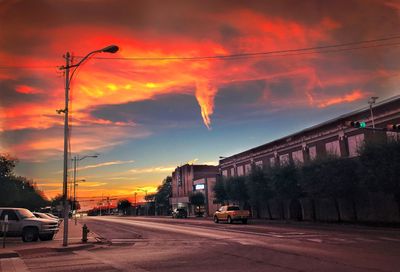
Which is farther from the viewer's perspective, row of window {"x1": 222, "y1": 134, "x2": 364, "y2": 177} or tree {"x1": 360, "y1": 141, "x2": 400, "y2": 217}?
row of window {"x1": 222, "y1": 134, "x2": 364, "y2": 177}

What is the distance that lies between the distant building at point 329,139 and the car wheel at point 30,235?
2642 centimetres

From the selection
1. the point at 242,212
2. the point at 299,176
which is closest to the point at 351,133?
the point at 299,176

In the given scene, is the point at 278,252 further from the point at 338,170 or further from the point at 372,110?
the point at 372,110

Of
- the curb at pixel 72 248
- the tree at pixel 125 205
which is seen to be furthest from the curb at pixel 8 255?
the tree at pixel 125 205

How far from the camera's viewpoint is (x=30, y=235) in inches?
968

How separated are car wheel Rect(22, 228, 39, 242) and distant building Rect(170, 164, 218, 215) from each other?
66878 mm

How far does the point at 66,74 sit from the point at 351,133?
105 feet

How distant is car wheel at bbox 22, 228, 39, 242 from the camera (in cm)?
2448

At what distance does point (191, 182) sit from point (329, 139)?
193 feet

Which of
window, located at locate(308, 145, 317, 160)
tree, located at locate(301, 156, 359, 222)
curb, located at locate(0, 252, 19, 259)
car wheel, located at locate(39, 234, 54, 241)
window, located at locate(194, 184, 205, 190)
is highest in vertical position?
window, located at locate(308, 145, 317, 160)

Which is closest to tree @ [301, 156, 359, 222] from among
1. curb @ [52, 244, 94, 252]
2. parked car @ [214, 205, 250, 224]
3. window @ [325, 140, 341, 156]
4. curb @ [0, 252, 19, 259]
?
window @ [325, 140, 341, 156]

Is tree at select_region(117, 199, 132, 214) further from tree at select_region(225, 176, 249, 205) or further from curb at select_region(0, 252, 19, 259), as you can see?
curb at select_region(0, 252, 19, 259)

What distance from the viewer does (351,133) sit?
4391cm

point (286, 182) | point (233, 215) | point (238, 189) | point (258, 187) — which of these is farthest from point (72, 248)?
point (238, 189)
